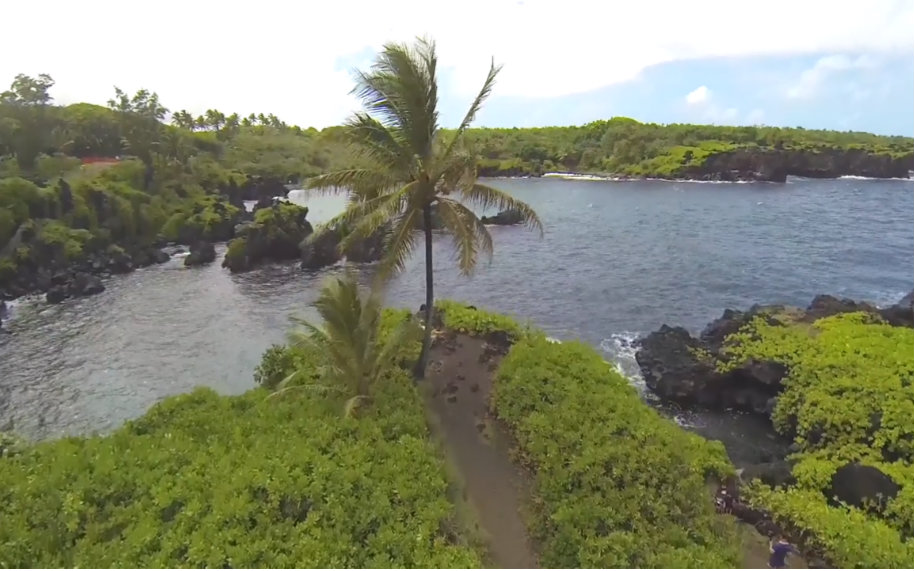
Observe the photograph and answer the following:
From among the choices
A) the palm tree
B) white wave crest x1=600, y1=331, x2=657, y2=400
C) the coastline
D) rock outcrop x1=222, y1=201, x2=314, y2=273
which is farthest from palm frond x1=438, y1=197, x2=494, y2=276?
the coastline

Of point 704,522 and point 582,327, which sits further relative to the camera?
point 582,327

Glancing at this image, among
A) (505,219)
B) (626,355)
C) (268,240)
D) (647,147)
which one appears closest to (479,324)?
(626,355)

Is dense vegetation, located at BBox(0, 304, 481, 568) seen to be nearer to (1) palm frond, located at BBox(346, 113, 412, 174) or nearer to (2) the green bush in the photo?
(2) the green bush

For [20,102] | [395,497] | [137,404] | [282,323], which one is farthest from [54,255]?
[395,497]

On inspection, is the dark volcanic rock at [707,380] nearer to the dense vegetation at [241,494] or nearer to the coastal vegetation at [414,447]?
the coastal vegetation at [414,447]

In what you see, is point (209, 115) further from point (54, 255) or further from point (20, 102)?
point (54, 255)

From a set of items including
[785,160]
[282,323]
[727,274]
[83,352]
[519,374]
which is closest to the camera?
[519,374]

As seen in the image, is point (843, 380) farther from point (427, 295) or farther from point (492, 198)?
point (427, 295)
